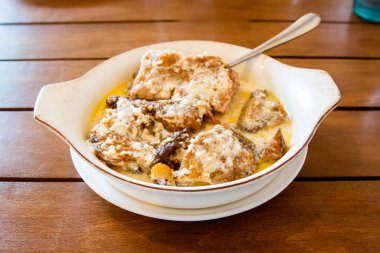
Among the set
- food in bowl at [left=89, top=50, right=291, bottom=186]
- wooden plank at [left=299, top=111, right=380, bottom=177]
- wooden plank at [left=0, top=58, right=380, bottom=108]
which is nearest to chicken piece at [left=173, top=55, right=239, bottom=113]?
food in bowl at [left=89, top=50, right=291, bottom=186]

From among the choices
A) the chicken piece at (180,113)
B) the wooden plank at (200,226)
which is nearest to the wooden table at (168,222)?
the wooden plank at (200,226)

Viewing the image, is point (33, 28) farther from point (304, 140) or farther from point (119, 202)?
point (304, 140)

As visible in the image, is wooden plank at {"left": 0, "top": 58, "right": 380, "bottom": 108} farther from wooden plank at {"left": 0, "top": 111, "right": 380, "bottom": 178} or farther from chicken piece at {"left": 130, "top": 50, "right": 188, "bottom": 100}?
chicken piece at {"left": 130, "top": 50, "right": 188, "bottom": 100}

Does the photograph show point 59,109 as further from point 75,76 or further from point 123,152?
point 75,76

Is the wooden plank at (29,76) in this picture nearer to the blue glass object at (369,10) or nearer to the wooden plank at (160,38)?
the wooden plank at (160,38)

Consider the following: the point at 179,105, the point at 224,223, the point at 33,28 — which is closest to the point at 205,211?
the point at 224,223
